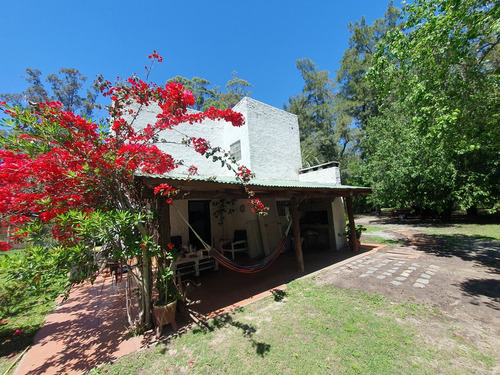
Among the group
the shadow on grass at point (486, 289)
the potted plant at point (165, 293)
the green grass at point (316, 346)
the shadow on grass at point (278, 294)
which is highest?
the potted plant at point (165, 293)

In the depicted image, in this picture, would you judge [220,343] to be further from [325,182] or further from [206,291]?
[325,182]

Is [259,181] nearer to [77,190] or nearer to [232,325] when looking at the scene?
[232,325]

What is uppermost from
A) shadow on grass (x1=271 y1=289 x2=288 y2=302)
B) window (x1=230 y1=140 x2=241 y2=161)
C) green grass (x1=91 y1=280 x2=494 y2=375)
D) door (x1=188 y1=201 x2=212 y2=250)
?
window (x1=230 y1=140 x2=241 y2=161)

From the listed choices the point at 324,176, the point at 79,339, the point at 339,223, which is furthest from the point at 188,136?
the point at 339,223

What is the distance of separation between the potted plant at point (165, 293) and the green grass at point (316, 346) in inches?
11.8

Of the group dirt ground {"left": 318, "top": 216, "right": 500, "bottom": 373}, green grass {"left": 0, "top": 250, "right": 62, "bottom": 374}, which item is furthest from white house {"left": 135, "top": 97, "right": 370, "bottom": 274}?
green grass {"left": 0, "top": 250, "right": 62, "bottom": 374}

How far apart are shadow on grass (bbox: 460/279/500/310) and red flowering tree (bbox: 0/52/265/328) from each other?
5592mm

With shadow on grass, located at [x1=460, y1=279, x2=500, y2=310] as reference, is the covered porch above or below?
above

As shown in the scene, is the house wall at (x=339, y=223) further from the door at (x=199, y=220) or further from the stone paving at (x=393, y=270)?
the door at (x=199, y=220)

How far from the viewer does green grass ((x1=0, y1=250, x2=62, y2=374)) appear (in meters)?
2.31

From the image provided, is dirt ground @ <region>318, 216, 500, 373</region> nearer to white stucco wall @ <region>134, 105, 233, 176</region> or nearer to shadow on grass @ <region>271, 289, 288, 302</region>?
shadow on grass @ <region>271, 289, 288, 302</region>

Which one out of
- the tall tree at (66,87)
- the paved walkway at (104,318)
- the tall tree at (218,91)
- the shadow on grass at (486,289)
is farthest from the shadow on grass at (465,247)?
the tall tree at (66,87)

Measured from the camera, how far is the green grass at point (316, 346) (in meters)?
2.32

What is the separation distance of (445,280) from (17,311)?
30.1ft
